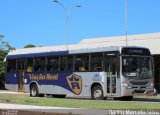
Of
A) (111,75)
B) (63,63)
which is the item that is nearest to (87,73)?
(111,75)

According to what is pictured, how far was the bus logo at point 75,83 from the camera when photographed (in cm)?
3400

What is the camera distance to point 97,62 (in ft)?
106

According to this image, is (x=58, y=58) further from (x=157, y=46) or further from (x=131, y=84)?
(x=157, y=46)

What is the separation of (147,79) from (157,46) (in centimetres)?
1796

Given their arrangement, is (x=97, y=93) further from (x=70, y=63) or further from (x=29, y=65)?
(x=29, y=65)

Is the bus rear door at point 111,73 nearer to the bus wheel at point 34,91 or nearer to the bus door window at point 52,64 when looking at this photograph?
the bus door window at point 52,64

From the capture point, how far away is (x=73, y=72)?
113 feet

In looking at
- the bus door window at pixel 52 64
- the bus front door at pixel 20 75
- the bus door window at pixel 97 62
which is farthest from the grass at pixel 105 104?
the bus front door at pixel 20 75

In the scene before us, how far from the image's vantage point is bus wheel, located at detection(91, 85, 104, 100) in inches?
1258

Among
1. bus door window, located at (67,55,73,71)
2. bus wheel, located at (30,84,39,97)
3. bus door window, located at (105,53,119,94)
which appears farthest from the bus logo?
bus wheel, located at (30,84,39,97)

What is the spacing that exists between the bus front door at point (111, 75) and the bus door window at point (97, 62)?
25.8 inches

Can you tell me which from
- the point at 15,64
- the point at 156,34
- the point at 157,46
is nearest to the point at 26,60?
the point at 15,64

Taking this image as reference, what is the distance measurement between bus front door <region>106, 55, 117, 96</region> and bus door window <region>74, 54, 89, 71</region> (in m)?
2.08

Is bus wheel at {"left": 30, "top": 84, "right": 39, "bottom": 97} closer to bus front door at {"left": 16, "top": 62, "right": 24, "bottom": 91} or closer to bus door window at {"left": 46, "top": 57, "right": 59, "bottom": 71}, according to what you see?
bus front door at {"left": 16, "top": 62, "right": 24, "bottom": 91}
